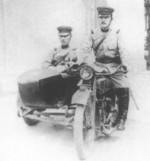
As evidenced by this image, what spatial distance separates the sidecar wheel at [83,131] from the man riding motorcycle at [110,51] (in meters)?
0.65

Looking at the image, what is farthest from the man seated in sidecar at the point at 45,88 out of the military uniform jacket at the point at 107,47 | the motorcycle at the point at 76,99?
the military uniform jacket at the point at 107,47

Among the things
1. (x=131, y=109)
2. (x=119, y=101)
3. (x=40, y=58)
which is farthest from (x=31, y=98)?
(x=40, y=58)

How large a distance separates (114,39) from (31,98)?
1.53m

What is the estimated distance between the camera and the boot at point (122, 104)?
4.82 metres

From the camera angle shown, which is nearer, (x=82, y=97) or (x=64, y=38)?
(x=82, y=97)

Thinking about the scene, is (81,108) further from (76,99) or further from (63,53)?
(63,53)

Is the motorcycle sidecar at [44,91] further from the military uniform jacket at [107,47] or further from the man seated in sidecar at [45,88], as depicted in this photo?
the military uniform jacket at [107,47]

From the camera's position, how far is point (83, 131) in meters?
4.31

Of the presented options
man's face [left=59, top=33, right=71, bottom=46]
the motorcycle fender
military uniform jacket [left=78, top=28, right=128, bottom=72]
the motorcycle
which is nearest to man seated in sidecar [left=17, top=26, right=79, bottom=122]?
the motorcycle

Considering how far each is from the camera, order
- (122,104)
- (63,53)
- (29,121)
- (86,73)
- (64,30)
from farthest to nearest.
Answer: (29,121) < (63,53) < (64,30) < (122,104) < (86,73)

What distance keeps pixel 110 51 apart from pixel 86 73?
89 cm

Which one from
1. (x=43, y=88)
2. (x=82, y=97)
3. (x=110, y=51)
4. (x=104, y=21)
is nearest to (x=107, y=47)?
(x=110, y=51)

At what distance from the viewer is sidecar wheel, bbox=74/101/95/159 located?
3.97m

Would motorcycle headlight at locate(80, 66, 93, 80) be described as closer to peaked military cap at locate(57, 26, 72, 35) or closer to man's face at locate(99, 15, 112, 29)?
man's face at locate(99, 15, 112, 29)
